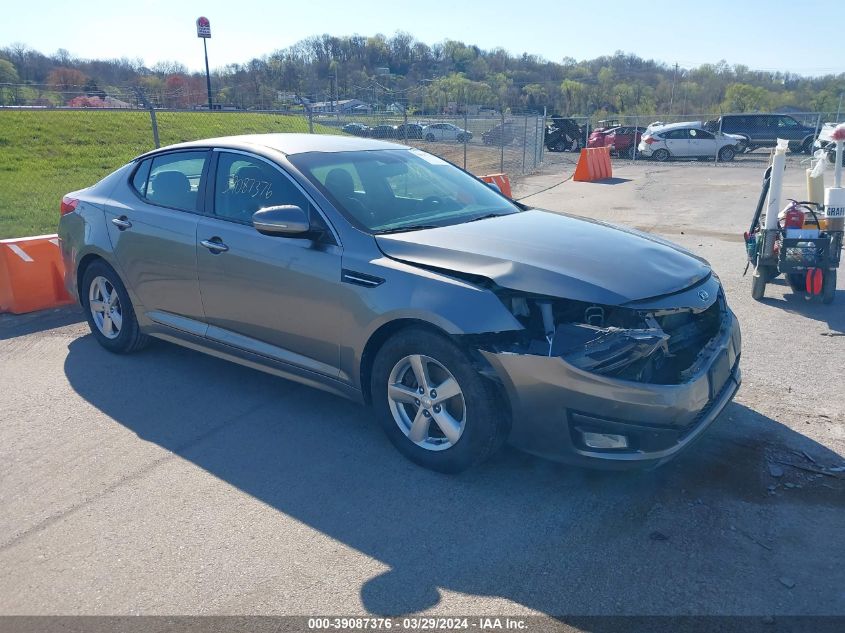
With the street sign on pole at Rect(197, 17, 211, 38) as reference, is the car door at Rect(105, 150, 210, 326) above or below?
below

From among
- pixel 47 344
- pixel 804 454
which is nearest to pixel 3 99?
pixel 47 344

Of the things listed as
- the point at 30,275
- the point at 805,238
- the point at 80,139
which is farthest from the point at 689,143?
the point at 30,275

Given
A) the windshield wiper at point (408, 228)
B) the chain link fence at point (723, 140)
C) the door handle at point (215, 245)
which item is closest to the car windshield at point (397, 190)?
the windshield wiper at point (408, 228)

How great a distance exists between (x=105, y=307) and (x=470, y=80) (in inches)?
3455

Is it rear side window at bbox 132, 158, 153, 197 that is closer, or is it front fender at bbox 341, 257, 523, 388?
front fender at bbox 341, 257, 523, 388

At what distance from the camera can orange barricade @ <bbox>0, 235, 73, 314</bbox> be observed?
713 centimetres

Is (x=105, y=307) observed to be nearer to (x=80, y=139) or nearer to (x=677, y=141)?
(x=80, y=139)

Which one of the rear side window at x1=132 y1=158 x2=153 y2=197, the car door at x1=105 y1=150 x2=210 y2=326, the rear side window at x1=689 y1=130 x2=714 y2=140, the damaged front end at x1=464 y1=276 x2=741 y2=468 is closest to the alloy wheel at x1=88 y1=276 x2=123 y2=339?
the car door at x1=105 y1=150 x2=210 y2=326

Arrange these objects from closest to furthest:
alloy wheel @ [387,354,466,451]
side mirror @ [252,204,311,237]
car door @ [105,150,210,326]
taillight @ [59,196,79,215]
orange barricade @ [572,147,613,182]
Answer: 1. alloy wheel @ [387,354,466,451]
2. side mirror @ [252,204,311,237]
3. car door @ [105,150,210,326]
4. taillight @ [59,196,79,215]
5. orange barricade @ [572,147,613,182]

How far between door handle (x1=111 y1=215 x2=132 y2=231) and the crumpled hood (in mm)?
2361

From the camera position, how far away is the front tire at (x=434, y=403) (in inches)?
143

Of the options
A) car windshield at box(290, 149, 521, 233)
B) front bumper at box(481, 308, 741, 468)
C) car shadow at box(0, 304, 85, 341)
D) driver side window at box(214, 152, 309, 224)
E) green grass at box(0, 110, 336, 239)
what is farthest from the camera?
green grass at box(0, 110, 336, 239)

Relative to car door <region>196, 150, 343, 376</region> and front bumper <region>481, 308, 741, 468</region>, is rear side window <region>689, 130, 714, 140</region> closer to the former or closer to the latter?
car door <region>196, 150, 343, 376</region>

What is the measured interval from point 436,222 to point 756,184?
18197mm
